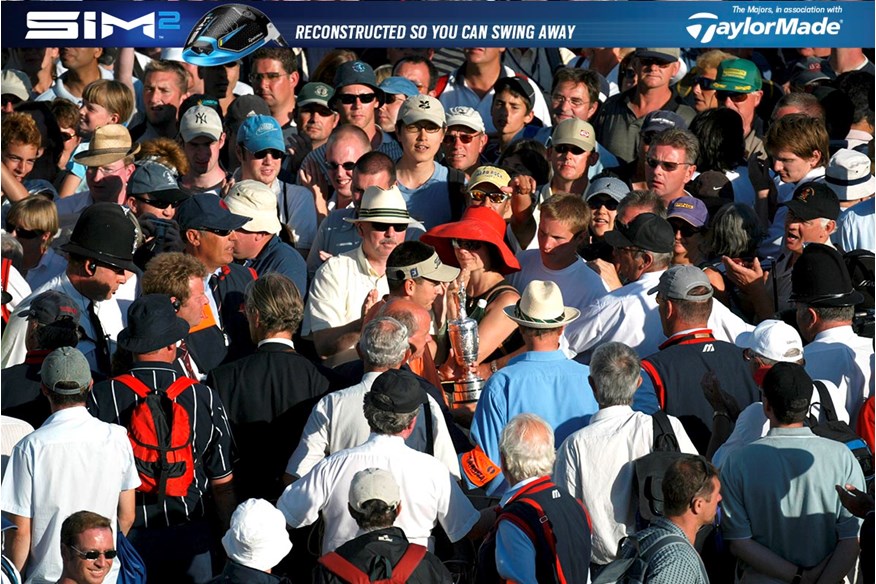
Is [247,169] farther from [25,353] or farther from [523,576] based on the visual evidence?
[523,576]

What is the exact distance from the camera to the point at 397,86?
11195mm

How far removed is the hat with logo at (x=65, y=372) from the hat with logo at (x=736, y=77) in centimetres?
583

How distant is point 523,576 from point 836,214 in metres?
3.58

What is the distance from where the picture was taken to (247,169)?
1005 centimetres

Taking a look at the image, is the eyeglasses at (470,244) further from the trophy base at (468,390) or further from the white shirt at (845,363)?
the white shirt at (845,363)

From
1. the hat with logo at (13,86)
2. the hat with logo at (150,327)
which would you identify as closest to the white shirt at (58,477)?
the hat with logo at (150,327)

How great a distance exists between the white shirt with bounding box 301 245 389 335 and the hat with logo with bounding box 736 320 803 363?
7.31 ft

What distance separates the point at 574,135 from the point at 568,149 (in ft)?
0.33

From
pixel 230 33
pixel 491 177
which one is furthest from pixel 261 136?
pixel 491 177

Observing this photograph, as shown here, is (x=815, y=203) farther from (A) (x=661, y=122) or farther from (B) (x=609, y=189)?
(A) (x=661, y=122)

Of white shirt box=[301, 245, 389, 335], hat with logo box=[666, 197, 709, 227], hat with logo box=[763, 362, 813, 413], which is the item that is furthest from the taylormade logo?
hat with logo box=[763, 362, 813, 413]

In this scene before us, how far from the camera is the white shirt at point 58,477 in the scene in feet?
20.7

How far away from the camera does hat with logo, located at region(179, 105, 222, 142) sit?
1021cm

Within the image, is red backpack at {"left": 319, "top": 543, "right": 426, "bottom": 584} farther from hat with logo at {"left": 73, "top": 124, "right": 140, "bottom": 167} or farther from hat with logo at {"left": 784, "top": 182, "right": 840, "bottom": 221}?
hat with logo at {"left": 73, "top": 124, "right": 140, "bottom": 167}
